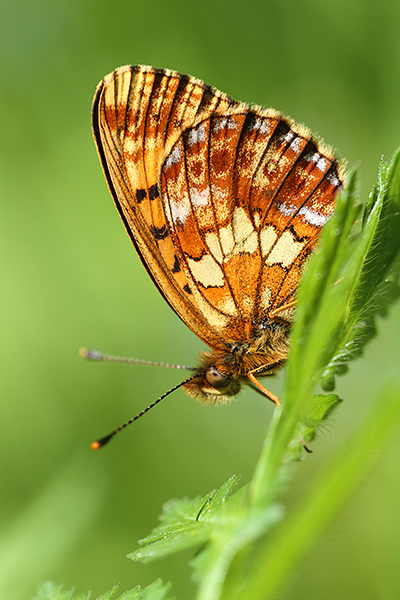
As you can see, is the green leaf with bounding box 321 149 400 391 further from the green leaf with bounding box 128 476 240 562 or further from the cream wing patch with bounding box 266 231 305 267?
the cream wing patch with bounding box 266 231 305 267

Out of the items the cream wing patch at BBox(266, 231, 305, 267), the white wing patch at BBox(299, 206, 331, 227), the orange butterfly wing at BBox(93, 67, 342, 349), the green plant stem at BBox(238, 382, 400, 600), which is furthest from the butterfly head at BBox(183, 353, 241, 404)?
the green plant stem at BBox(238, 382, 400, 600)

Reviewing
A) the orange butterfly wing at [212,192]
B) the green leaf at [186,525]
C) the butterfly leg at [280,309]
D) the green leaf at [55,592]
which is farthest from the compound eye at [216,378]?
the green leaf at [55,592]

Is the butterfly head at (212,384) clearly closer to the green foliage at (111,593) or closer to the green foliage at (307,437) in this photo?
the green foliage at (307,437)

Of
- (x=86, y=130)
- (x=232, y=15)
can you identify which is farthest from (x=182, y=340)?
(x=232, y=15)

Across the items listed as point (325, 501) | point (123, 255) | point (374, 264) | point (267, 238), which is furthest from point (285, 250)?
point (123, 255)

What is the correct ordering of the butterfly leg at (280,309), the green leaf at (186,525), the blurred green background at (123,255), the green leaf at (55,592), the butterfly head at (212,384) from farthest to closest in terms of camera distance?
1. the blurred green background at (123,255)
2. the butterfly head at (212,384)
3. the butterfly leg at (280,309)
4. the green leaf at (55,592)
5. the green leaf at (186,525)

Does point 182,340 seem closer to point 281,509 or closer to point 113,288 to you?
point 113,288

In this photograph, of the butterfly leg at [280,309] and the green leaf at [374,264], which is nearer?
the green leaf at [374,264]
